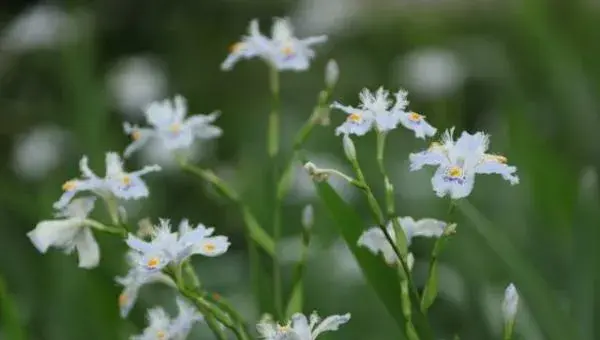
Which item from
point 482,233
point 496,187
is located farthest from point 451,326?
point 496,187

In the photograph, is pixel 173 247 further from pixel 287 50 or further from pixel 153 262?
pixel 287 50

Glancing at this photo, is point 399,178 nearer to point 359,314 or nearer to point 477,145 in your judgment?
point 359,314

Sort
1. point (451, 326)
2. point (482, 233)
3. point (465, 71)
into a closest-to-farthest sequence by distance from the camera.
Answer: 1. point (482, 233)
2. point (451, 326)
3. point (465, 71)

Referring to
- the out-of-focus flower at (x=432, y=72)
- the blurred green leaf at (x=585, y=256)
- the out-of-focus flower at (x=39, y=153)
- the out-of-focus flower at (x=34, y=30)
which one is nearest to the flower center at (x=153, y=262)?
the blurred green leaf at (x=585, y=256)

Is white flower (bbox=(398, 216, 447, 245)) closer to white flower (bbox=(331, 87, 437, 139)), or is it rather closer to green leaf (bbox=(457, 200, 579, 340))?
white flower (bbox=(331, 87, 437, 139))

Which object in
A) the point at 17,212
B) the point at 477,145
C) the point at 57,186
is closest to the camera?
the point at 477,145

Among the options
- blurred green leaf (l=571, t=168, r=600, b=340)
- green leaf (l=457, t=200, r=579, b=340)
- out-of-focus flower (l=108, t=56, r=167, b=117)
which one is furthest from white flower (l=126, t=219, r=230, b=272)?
out-of-focus flower (l=108, t=56, r=167, b=117)

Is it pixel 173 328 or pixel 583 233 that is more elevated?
pixel 583 233

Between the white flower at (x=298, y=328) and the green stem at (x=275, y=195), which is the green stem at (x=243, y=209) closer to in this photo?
the green stem at (x=275, y=195)
